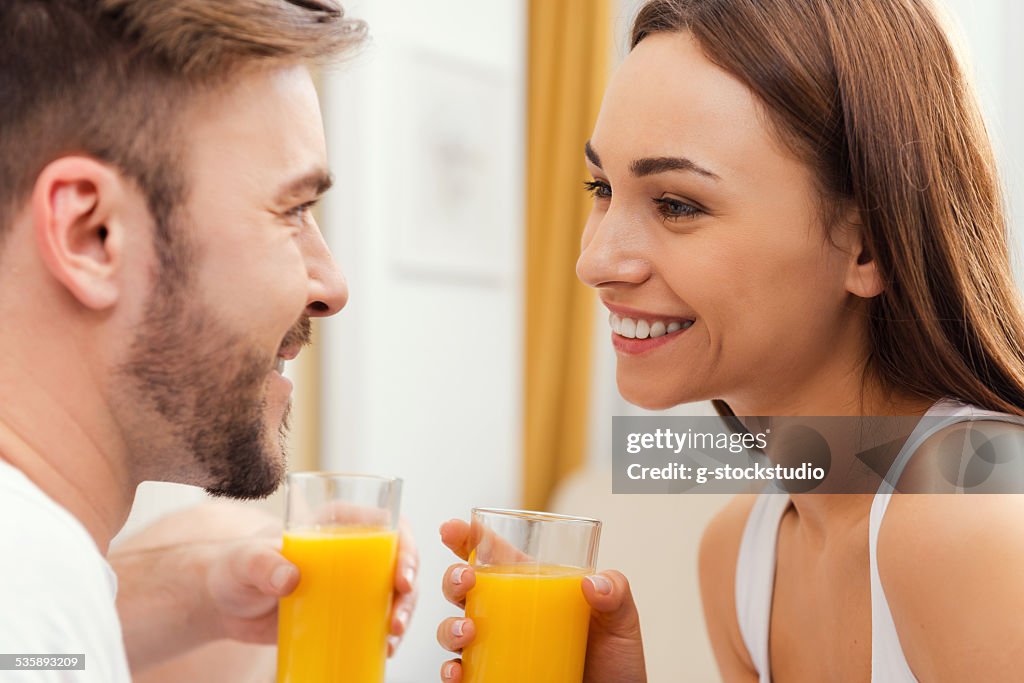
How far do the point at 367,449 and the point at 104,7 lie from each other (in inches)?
109

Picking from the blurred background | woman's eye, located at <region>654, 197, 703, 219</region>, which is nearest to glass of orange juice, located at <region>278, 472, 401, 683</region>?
woman's eye, located at <region>654, 197, 703, 219</region>

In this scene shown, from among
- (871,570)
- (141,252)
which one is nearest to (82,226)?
(141,252)

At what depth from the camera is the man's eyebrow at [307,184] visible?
52.1 inches

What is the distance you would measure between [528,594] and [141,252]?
0.65 meters

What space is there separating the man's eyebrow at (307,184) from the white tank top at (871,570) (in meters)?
0.90

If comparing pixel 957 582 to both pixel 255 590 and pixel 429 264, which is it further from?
pixel 429 264

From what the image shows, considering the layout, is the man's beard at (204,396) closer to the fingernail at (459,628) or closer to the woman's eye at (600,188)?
the fingernail at (459,628)

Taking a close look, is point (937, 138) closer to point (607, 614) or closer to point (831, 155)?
point (831, 155)

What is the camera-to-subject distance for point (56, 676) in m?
0.92

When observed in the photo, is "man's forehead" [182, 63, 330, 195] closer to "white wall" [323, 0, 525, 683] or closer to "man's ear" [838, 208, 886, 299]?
"man's ear" [838, 208, 886, 299]

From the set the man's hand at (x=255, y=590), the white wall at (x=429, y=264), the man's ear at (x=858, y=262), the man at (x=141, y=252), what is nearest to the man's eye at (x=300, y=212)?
the man at (x=141, y=252)

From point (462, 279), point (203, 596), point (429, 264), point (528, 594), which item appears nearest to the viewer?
point (528, 594)

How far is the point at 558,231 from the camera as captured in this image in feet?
13.6

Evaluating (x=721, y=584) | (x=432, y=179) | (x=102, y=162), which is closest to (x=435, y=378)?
(x=432, y=179)
